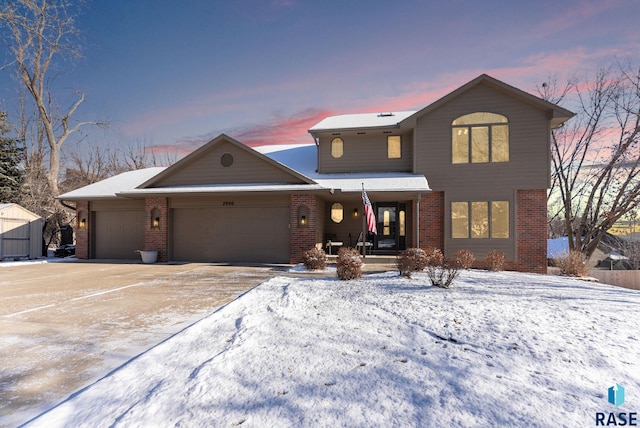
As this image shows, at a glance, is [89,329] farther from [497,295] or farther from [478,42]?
[478,42]

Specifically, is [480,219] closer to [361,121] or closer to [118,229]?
[361,121]

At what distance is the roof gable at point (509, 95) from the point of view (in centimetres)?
1211

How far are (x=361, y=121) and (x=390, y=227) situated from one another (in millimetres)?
→ 5282

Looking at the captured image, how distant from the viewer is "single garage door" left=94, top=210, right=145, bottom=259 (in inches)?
581

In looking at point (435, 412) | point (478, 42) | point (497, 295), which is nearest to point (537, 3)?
point (478, 42)

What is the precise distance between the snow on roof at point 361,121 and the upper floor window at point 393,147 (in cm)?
68

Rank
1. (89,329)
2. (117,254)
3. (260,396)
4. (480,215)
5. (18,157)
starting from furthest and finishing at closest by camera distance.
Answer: (18,157) < (117,254) < (480,215) < (89,329) < (260,396)

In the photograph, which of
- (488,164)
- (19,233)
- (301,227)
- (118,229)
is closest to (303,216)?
(301,227)

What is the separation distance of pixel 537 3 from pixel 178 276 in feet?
52.8

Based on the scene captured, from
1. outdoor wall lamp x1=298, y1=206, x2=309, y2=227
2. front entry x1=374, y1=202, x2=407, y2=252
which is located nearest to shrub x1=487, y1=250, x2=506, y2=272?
front entry x1=374, y1=202, x2=407, y2=252

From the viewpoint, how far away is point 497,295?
6.46 m

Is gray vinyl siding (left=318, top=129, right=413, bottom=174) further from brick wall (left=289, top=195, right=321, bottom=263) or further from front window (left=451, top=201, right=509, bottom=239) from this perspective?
brick wall (left=289, top=195, right=321, bottom=263)

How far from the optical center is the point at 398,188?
11797mm

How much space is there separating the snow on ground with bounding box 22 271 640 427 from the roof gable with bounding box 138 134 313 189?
26.6 ft
